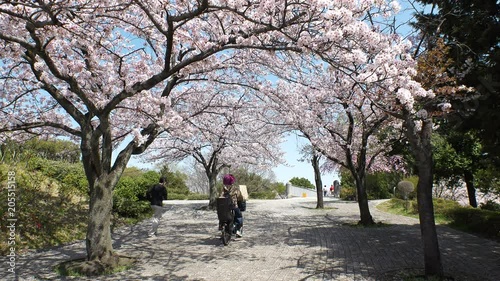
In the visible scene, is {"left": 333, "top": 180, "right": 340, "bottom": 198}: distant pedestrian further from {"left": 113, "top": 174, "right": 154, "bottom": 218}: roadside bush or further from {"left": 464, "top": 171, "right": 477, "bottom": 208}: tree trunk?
{"left": 113, "top": 174, "right": 154, "bottom": 218}: roadside bush

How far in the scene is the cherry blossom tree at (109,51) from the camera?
19.2 feet

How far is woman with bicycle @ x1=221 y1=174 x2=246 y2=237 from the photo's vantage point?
32.5 feet

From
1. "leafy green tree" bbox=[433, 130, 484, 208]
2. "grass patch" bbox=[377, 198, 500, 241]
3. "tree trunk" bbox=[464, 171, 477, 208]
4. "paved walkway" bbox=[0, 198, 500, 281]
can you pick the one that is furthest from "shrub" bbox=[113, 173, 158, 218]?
"tree trunk" bbox=[464, 171, 477, 208]

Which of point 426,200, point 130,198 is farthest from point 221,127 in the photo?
point 426,200

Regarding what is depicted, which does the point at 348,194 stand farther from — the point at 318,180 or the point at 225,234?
the point at 225,234

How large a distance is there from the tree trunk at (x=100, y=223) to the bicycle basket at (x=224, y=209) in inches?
121

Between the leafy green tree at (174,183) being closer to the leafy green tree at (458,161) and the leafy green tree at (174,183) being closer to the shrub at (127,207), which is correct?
the shrub at (127,207)

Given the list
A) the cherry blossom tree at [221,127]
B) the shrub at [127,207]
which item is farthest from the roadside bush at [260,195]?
the shrub at [127,207]

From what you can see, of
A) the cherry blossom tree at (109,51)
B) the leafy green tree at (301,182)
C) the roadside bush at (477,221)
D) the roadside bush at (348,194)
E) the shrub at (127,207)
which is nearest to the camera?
the cherry blossom tree at (109,51)

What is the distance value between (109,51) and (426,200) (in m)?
6.98

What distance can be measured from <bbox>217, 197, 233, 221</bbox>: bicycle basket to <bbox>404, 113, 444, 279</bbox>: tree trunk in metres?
4.72

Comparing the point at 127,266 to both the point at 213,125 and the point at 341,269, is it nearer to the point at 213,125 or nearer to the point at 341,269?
the point at 341,269

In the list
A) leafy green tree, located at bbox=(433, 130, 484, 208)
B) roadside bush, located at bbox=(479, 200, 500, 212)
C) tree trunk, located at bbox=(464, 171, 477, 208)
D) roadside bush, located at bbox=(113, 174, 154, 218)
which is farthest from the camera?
tree trunk, located at bbox=(464, 171, 477, 208)

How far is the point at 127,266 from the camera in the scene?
6.98m
